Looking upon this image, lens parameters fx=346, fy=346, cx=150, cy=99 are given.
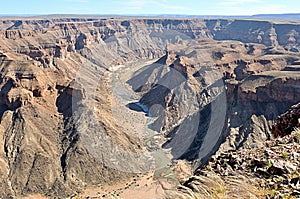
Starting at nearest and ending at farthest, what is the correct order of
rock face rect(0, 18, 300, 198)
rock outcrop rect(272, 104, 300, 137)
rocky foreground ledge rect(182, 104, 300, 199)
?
1. rocky foreground ledge rect(182, 104, 300, 199)
2. rock outcrop rect(272, 104, 300, 137)
3. rock face rect(0, 18, 300, 198)

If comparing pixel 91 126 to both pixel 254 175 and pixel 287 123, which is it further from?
pixel 254 175

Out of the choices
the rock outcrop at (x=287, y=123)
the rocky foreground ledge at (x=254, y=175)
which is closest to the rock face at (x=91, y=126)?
the rock outcrop at (x=287, y=123)

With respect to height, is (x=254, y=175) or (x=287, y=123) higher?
(x=254, y=175)

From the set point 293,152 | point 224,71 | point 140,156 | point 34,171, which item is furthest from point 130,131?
point 293,152

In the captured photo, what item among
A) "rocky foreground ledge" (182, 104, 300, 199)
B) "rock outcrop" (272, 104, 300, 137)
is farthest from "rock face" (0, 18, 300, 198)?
"rocky foreground ledge" (182, 104, 300, 199)

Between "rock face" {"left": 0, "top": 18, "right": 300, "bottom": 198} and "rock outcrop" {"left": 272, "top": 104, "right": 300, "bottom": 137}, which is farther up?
"rock outcrop" {"left": 272, "top": 104, "right": 300, "bottom": 137}

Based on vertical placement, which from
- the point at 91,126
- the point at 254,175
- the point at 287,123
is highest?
the point at 254,175

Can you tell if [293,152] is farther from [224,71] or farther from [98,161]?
[224,71]

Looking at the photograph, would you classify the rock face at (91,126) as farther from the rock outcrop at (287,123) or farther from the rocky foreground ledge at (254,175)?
the rocky foreground ledge at (254,175)

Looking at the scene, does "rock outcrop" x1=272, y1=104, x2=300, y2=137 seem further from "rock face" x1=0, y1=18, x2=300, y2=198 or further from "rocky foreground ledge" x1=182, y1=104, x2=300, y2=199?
"rock face" x1=0, y1=18, x2=300, y2=198

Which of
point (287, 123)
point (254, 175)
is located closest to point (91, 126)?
point (287, 123)

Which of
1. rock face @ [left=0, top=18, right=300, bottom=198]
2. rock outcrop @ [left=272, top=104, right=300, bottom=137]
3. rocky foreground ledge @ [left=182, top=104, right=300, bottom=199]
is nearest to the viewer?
rocky foreground ledge @ [left=182, top=104, right=300, bottom=199]
